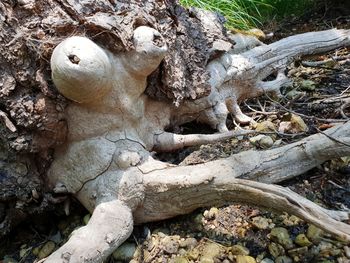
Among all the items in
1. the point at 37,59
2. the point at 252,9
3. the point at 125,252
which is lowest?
the point at 252,9

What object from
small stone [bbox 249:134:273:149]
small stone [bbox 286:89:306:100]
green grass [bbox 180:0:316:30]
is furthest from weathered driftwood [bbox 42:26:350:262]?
green grass [bbox 180:0:316:30]

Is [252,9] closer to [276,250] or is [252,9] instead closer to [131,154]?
[131,154]

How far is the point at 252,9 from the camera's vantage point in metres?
3.53

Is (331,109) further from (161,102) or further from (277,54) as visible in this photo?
(161,102)

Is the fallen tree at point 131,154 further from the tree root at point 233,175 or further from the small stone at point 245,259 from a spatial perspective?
the small stone at point 245,259

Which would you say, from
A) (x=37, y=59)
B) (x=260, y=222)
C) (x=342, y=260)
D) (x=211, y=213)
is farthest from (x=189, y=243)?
(x=37, y=59)

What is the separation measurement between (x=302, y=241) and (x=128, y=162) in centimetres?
65

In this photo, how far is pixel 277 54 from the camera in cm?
205

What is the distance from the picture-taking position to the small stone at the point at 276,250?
1.22 m

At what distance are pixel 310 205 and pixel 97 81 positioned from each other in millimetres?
773

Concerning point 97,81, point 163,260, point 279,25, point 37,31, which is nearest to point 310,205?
point 163,260

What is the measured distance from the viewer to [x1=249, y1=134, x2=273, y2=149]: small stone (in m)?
1.64

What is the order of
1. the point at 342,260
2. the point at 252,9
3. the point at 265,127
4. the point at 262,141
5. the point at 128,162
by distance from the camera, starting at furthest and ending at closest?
1. the point at 252,9
2. the point at 265,127
3. the point at 262,141
4. the point at 128,162
5. the point at 342,260

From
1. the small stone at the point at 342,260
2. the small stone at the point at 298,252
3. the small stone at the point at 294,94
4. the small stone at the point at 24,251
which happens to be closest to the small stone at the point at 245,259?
the small stone at the point at 298,252
